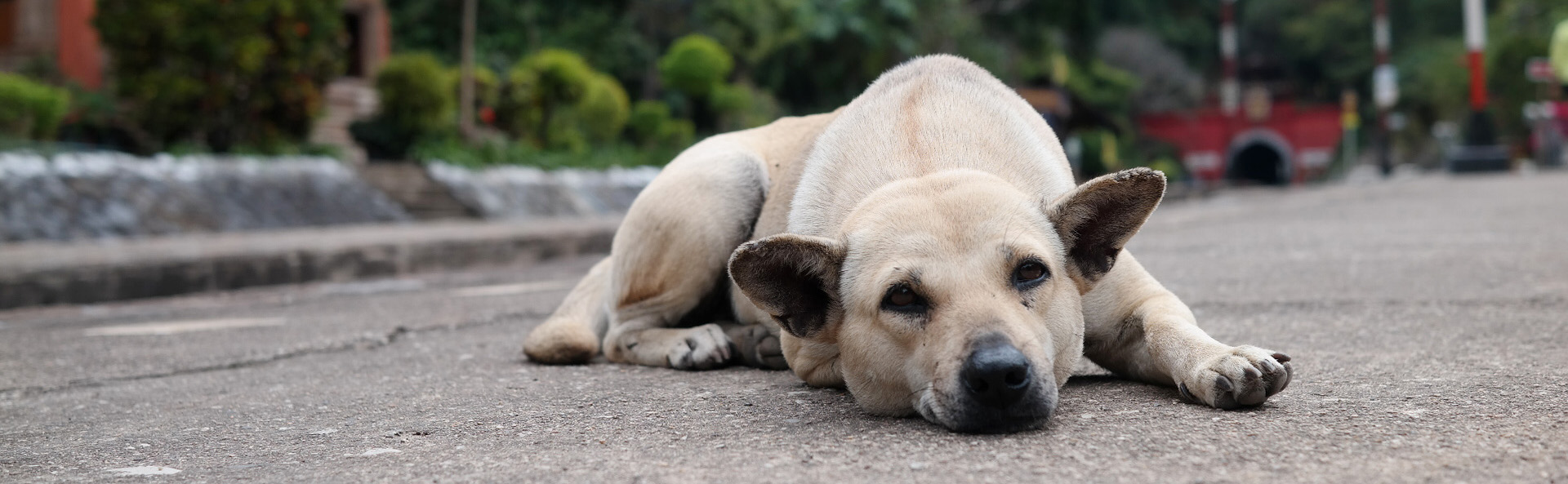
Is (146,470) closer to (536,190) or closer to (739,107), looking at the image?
(536,190)

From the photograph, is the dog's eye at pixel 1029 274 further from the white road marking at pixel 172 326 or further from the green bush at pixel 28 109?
the green bush at pixel 28 109

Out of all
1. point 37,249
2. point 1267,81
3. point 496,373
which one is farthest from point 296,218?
point 1267,81

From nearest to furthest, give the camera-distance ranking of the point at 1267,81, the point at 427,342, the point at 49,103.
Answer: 1. the point at 427,342
2. the point at 49,103
3. the point at 1267,81

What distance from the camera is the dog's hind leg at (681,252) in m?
3.71

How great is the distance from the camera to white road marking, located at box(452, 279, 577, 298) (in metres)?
6.90

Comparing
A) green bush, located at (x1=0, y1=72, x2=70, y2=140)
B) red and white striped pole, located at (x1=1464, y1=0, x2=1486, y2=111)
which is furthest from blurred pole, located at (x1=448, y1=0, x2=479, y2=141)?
red and white striped pole, located at (x1=1464, y1=0, x2=1486, y2=111)

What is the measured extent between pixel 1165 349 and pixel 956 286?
61cm

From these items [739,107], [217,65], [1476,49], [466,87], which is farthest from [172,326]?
[1476,49]

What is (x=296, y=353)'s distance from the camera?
455 cm

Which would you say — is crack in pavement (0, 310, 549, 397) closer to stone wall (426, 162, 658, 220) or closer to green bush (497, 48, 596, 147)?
stone wall (426, 162, 658, 220)

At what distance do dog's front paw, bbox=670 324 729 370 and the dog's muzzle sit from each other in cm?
130

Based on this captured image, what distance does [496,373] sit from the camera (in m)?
3.77

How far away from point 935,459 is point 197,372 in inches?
116

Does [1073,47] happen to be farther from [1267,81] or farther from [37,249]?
[37,249]
